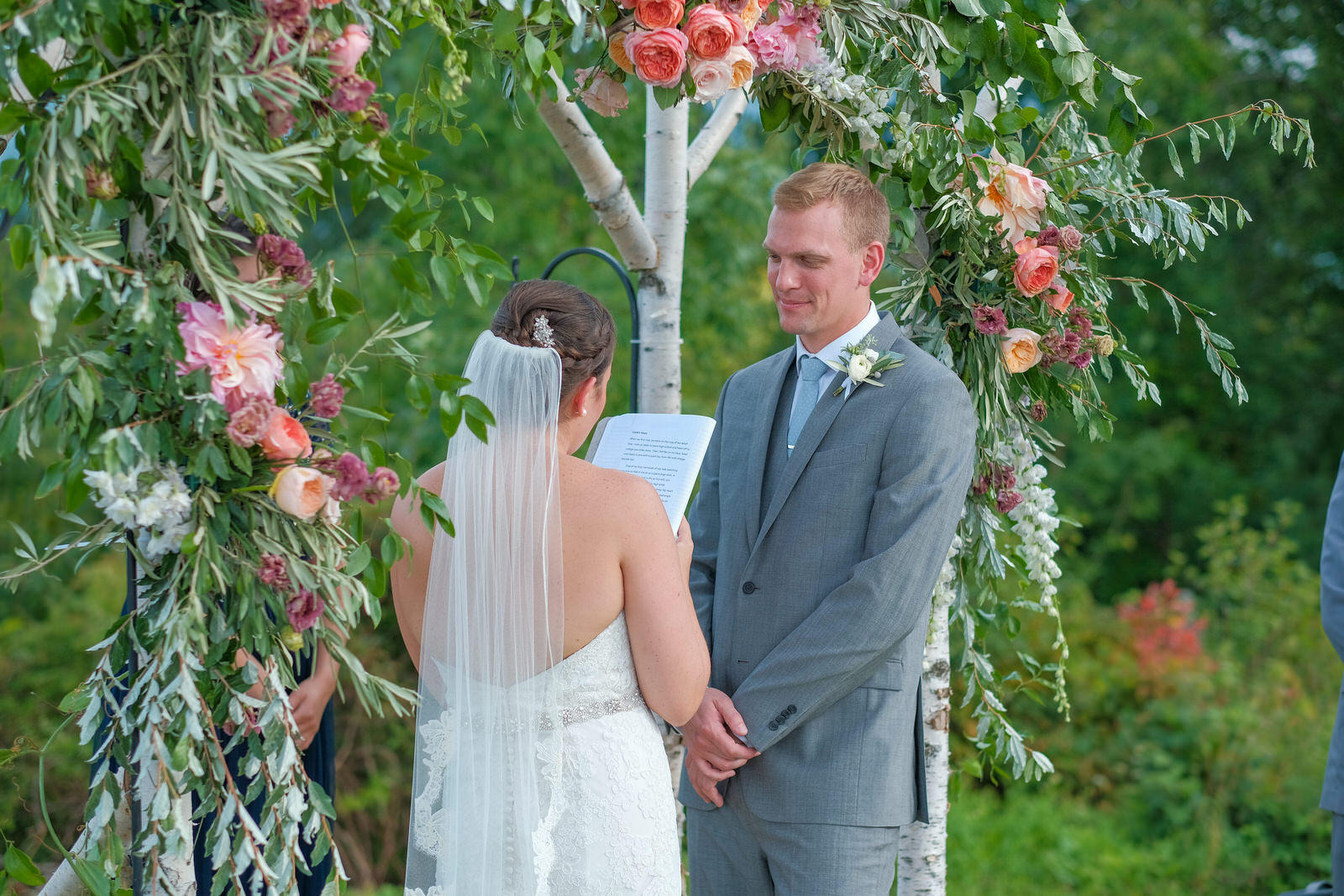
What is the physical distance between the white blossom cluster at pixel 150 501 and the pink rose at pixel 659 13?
121 centimetres

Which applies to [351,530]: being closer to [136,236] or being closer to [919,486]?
[136,236]

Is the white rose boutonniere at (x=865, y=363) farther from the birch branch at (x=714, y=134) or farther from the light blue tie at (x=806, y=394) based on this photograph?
the birch branch at (x=714, y=134)

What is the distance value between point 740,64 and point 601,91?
392 millimetres

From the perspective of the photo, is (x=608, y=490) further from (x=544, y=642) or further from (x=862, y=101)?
(x=862, y=101)

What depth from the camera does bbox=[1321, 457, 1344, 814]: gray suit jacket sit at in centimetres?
268

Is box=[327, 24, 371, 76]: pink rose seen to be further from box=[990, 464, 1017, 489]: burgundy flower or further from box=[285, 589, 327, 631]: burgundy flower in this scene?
box=[990, 464, 1017, 489]: burgundy flower

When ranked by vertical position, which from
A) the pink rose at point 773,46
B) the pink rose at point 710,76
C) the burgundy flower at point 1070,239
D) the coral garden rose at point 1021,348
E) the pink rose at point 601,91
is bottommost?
the coral garden rose at point 1021,348

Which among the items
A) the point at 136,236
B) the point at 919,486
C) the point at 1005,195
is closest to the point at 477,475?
the point at 136,236

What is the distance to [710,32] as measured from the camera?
2.14m

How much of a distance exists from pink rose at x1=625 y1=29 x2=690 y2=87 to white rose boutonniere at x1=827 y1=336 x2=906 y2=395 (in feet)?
2.39

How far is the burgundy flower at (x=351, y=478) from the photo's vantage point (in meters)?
1.57

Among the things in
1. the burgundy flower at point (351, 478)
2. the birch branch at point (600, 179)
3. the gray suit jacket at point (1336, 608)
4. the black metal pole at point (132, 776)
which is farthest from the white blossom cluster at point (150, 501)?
the gray suit jacket at point (1336, 608)

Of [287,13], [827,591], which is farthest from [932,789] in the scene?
[287,13]

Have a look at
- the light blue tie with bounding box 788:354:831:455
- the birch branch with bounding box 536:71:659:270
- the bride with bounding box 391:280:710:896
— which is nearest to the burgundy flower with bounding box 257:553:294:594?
the bride with bounding box 391:280:710:896
